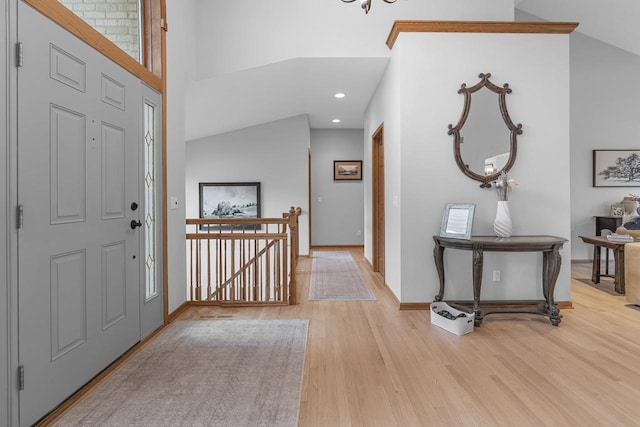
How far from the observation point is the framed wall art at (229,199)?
24.1 ft

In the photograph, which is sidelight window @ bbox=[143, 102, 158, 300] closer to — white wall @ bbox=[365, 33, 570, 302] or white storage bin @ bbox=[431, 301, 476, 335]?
white wall @ bbox=[365, 33, 570, 302]

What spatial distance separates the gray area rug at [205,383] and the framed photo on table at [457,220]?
153 centimetres

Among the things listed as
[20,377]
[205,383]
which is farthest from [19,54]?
[205,383]

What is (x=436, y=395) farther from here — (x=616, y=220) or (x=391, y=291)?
(x=616, y=220)

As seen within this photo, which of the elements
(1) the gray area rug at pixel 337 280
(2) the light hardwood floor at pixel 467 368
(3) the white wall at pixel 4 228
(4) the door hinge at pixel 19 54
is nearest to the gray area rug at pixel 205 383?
(2) the light hardwood floor at pixel 467 368

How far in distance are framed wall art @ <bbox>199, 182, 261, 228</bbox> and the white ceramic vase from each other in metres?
4.83

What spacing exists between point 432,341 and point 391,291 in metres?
1.33

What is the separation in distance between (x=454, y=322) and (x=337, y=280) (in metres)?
2.23

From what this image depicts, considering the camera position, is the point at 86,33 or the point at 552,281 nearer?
the point at 86,33

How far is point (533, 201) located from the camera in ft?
11.8

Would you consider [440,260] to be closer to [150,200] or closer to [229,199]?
[150,200]

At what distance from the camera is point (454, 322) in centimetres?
300

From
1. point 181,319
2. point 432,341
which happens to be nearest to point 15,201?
point 181,319

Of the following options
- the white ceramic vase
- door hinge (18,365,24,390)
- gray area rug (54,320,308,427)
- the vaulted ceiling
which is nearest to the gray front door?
door hinge (18,365,24,390)
